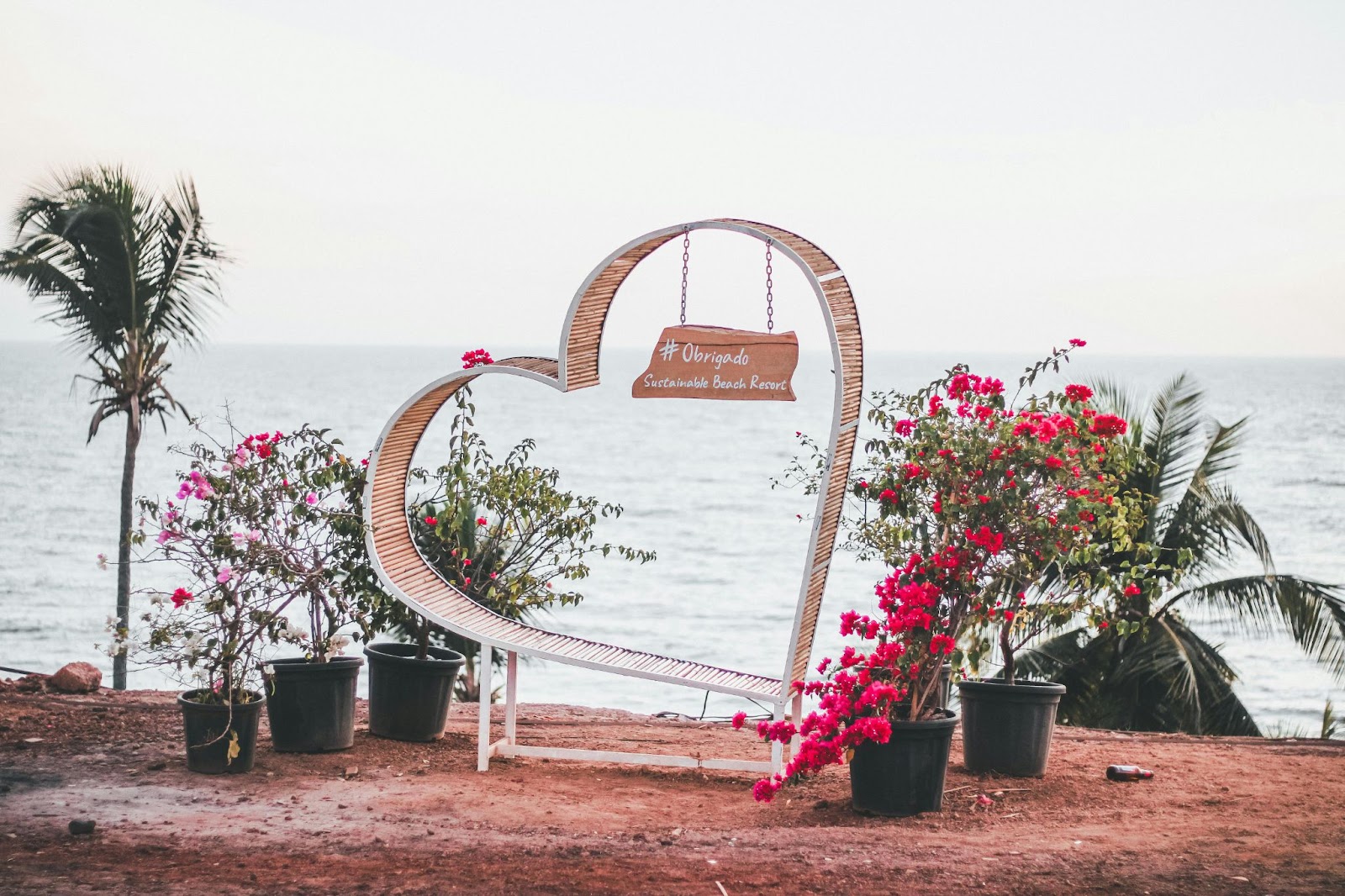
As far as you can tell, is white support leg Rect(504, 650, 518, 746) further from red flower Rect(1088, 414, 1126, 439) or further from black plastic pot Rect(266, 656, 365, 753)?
Answer: red flower Rect(1088, 414, 1126, 439)

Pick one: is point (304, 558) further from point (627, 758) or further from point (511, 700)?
point (627, 758)

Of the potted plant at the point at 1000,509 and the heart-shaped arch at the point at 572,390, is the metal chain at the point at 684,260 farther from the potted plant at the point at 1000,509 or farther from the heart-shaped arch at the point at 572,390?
the potted plant at the point at 1000,509

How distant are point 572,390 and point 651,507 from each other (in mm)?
37903

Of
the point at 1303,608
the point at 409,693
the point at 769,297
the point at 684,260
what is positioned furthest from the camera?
the point at 1303,608

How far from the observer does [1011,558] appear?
251 inches

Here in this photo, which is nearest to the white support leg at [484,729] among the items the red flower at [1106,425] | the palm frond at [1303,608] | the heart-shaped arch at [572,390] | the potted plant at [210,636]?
the heart-shaped arch at [572,390]

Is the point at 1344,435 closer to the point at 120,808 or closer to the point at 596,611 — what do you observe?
the point at 596,611

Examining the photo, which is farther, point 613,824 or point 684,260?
point 684,260

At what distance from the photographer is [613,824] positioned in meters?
5.61

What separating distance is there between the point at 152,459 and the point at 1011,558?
48.6 m

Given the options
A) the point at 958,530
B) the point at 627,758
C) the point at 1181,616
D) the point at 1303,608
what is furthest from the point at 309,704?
the point at 1303,608

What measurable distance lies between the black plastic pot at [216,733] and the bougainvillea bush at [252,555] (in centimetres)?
10

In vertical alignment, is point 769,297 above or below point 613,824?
above

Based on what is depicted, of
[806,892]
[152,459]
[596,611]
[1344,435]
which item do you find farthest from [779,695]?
[1344,435]
